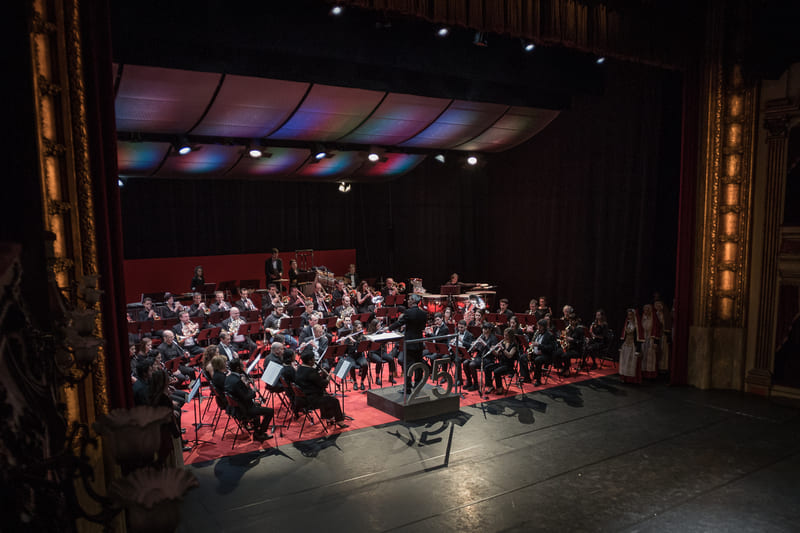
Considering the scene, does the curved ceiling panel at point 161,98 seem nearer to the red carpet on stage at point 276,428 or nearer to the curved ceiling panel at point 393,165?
the red carpet on stage at point 276,428

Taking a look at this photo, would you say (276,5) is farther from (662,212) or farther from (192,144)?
(662,212)

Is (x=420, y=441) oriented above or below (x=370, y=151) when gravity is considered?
below

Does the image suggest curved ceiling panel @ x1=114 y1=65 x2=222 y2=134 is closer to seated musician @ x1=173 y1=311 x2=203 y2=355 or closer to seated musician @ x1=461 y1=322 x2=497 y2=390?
seated musician @ x1=173 y1=311 x2=203 y2=355

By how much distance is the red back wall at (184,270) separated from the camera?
1770cm

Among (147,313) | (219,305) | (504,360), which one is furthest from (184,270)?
(504,360)

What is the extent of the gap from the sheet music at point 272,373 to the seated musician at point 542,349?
5.15 m

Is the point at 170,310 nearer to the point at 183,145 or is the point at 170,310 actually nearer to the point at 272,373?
the point at 183,145

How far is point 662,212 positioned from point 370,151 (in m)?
8.32

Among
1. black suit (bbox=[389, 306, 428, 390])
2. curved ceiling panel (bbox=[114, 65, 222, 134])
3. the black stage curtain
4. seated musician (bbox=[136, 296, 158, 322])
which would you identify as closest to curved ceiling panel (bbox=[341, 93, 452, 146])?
the black stage curtain

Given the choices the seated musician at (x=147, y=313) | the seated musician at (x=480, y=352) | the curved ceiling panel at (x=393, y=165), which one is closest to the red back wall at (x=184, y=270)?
the curved ceiling panel at (x=393, y=165)

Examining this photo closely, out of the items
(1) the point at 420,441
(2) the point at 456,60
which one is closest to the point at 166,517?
(1) the point at 420,441

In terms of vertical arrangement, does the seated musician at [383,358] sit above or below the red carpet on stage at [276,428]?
above

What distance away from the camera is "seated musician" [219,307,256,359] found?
1121 centimetres

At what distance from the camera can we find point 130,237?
1802 cm
